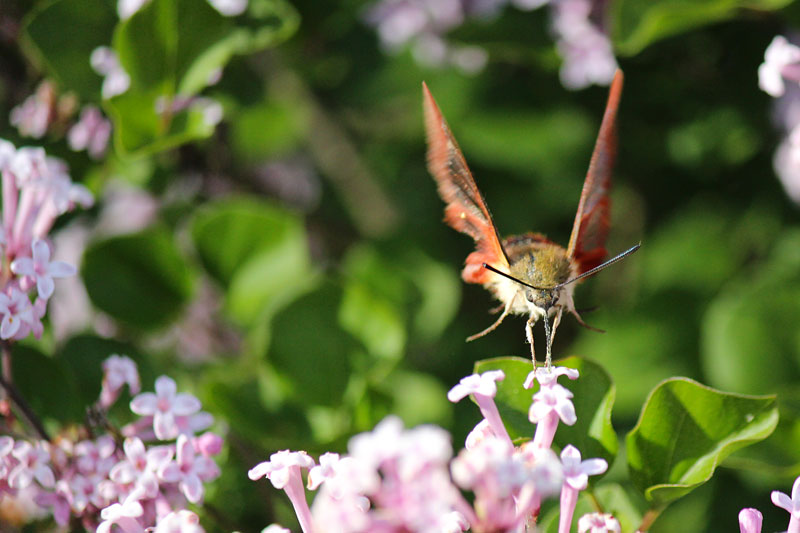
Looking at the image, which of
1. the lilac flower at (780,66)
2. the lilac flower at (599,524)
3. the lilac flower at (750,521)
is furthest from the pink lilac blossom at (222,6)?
the lilac flower at (750,521)

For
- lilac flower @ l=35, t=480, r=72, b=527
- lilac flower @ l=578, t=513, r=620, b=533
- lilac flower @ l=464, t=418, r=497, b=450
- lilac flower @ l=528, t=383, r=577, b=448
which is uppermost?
lilac flower @ l=528, t=383, r=577, b=448

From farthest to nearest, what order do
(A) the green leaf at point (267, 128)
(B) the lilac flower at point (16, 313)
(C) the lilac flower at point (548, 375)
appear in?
(A) the green leaf at point (267, 128), (B) the lilac flower at point (16, 313), (C) the lilac flower at point (548, 375)

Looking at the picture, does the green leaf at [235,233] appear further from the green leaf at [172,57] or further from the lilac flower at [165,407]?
the lilac flower at [165,407]

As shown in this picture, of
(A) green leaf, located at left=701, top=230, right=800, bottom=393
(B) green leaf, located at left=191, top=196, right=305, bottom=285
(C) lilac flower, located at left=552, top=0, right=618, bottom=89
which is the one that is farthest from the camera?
(C) lilac flower, located at left=552, top=0, right=618, bottom=89

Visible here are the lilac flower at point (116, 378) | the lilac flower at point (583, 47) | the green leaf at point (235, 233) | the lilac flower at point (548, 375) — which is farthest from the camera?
the lilac flower at point (583, 47)

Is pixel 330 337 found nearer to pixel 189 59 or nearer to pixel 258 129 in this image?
pixel 189 59

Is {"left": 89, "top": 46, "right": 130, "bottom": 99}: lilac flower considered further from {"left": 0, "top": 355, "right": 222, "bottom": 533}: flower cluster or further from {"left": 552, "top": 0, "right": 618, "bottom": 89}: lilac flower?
{"left": 552, "top": 0, "right": 618, "bottom": 89}: lilac flower

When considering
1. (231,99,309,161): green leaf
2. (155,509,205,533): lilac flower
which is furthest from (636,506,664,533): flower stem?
(231,99,309,161): green leaf
